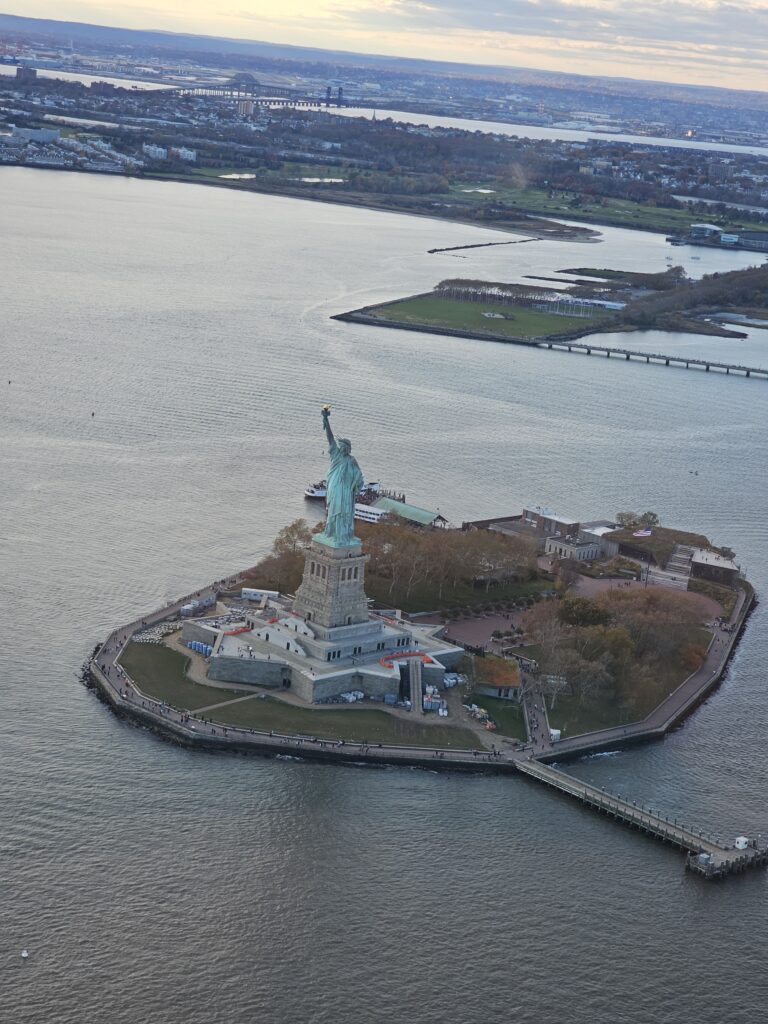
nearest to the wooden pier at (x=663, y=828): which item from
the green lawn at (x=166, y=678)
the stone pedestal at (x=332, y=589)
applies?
the stone pedestal at (x=332, y=589)

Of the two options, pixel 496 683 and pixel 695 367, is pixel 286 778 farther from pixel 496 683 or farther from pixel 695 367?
pixel 695 367

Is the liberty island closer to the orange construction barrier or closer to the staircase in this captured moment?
the orange construction barrier

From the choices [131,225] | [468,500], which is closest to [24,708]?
[468,500]

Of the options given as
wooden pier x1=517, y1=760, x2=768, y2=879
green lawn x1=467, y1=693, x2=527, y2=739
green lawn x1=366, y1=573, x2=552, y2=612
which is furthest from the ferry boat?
wooden pier x1=517, y1=760, x2=768, y2=879

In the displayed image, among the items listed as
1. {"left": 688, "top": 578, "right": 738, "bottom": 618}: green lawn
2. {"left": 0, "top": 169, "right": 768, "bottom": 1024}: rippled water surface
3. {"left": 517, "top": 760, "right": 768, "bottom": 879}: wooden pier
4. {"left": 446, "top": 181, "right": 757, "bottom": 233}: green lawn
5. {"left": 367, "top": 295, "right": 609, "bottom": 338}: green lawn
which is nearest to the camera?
{"left": 0, "top": 169, "right": 768, "bottom": 1024}: rippled water surface

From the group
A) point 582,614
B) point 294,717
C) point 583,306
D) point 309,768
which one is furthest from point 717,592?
point 583,306

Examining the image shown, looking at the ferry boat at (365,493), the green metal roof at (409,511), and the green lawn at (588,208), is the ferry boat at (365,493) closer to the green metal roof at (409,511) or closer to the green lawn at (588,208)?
the green metal roof at (409,511)
